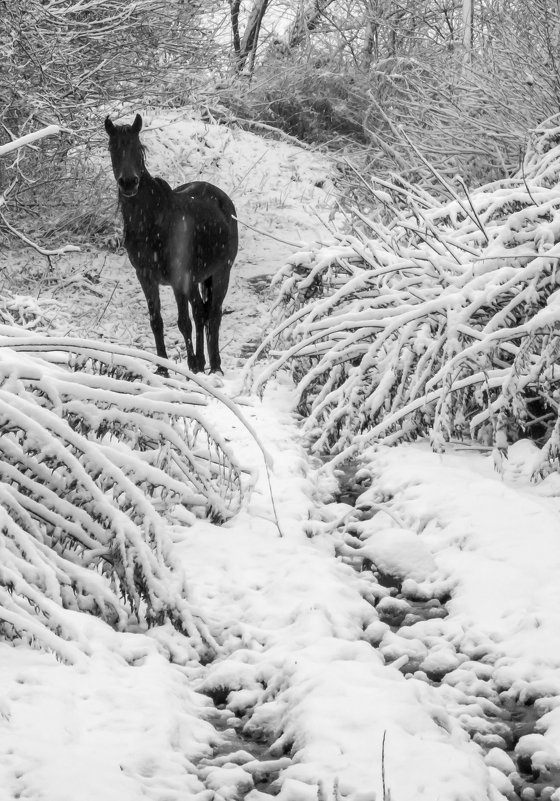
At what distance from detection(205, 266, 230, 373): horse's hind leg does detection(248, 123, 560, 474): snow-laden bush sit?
1.61 meters

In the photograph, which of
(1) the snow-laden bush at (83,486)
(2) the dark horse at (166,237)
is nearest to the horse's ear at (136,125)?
(2) the dark horse at (166,237)

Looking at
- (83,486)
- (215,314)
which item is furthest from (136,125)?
(83,486)

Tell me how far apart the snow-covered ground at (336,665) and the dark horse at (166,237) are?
287cm

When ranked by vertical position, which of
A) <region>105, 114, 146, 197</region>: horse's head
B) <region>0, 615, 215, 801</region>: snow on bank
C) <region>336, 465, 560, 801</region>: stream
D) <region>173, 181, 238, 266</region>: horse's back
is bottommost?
<region>336, 465, 560, 801</region>: stream

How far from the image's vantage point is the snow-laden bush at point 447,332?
4.69m

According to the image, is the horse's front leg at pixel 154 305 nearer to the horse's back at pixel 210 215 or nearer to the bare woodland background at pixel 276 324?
the horse's back at pixel 210 215

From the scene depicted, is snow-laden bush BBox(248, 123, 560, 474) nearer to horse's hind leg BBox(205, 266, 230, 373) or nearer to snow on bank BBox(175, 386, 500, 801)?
snow on bank BBox(175, 386, 500, 801)

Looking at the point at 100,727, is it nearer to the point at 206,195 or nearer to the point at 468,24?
the point at 206,195

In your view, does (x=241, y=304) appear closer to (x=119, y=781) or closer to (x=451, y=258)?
(x=451, y=258)

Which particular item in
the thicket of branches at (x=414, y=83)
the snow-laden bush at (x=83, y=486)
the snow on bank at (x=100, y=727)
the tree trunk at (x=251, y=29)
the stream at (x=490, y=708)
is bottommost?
the stream at (x=490, y=708)

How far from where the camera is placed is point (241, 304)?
10.8 meters

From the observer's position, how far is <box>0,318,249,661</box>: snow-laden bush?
2.89 metres

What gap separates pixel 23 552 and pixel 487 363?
9.06ft

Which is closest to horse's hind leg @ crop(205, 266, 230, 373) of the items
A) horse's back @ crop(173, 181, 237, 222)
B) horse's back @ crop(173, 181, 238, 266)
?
horse's back @ crop(173, 181, 238, 266)
